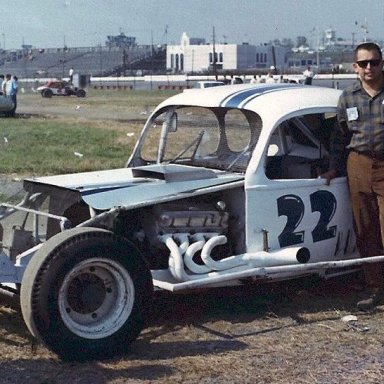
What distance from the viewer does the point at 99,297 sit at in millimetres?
5766

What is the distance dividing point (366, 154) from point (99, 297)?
234 cm

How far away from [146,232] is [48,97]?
5783cm

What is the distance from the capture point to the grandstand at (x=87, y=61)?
120m

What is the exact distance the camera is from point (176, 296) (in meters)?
7.14

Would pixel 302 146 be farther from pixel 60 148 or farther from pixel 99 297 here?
pixel 60 148

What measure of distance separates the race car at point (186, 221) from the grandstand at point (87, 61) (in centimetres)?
10810

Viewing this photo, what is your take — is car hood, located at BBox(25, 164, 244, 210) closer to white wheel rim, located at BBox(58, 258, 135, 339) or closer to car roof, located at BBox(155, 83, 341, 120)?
white wheel rim, located at BBox(58, 258, 135, 339)

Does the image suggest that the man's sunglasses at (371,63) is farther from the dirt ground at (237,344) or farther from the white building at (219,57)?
the white building at (219,57)

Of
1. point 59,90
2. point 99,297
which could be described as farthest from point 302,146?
point 59,90

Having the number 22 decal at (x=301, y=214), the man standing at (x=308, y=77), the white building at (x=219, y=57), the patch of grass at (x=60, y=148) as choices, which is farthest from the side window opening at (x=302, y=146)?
the white building at (x=219, y=57)

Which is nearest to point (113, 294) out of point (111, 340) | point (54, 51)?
point (111, 340)

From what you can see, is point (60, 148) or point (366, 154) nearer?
point (366, 154)

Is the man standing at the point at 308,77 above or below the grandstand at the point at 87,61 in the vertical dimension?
below

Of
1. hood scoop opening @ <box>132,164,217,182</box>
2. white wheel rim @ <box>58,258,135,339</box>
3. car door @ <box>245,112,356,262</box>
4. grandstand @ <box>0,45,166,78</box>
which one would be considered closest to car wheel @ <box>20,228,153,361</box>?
white wheel rim @ <box>58,258,135,339</box>
